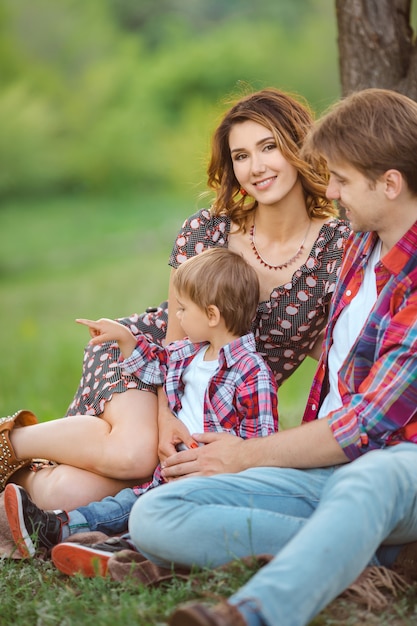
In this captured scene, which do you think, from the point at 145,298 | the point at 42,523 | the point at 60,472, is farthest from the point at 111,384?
the point at 145,298

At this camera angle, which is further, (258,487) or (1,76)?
(1,76)

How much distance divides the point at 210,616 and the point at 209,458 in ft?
2.95

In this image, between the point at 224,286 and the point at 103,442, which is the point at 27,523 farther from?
the point at 224,286

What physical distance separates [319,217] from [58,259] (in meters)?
10.3

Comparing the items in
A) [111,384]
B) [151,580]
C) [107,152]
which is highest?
[107,152]

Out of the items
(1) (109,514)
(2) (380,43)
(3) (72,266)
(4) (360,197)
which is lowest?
(1) (109,514)

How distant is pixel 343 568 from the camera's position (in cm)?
199

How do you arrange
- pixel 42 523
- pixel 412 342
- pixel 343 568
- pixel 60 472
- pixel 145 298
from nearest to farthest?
pixel 343 568, pixel 412 342, pixel 42 523, pixel 60 472, pixel 145 298

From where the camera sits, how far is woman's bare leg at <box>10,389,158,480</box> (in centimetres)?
321

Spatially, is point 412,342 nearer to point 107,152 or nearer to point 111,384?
point 111,384

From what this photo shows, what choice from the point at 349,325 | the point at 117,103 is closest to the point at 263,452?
the point at 349,325

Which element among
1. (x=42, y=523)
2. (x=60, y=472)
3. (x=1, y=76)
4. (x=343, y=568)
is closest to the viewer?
(x=343, y=568)

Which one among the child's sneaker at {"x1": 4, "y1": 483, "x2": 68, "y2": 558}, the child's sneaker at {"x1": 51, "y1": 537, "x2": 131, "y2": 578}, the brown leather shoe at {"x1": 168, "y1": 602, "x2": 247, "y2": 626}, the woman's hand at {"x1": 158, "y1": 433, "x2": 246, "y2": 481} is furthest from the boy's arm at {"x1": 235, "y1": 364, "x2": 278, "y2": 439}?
the brown leather shoe at {"x1": 168, "y1": 602, "x2": 247, "y2": 626}

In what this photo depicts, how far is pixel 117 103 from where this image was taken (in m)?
13.1
